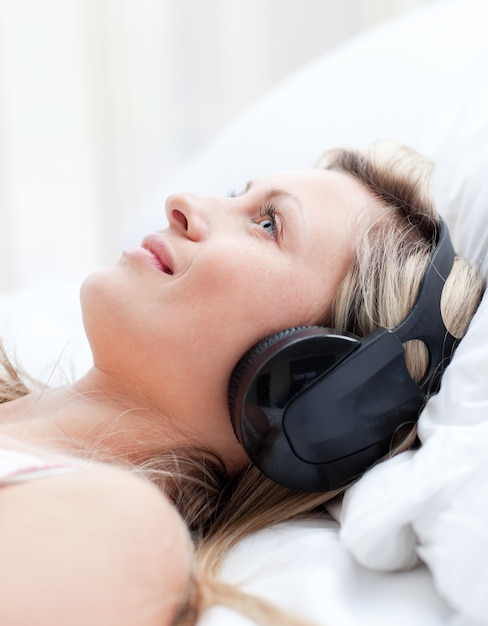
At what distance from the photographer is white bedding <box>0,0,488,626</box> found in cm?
74

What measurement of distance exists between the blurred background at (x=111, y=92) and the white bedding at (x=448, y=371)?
2.45 ft

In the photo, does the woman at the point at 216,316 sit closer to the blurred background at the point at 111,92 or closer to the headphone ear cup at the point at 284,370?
the headphone ear cup at the point at 284,370

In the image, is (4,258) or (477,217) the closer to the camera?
(477,217)

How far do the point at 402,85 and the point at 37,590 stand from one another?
116 cm

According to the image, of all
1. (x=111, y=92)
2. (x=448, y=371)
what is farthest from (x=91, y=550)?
(x=111, y=92)

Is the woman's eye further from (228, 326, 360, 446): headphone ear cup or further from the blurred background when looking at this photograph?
the blurred background

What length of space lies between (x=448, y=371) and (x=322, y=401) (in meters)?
0.16

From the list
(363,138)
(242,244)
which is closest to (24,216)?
(363,138)

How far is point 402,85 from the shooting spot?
1.47 m

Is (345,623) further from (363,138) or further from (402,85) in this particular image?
(402,85)

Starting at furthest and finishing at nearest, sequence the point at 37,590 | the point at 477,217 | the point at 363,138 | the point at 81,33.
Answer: the point at 81,33, the point at 363,138, the point at 477,217, the point at 37,590

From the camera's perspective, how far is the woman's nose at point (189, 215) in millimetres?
1022

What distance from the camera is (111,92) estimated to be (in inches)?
93.7

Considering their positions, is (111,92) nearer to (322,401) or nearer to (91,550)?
(322,401)
